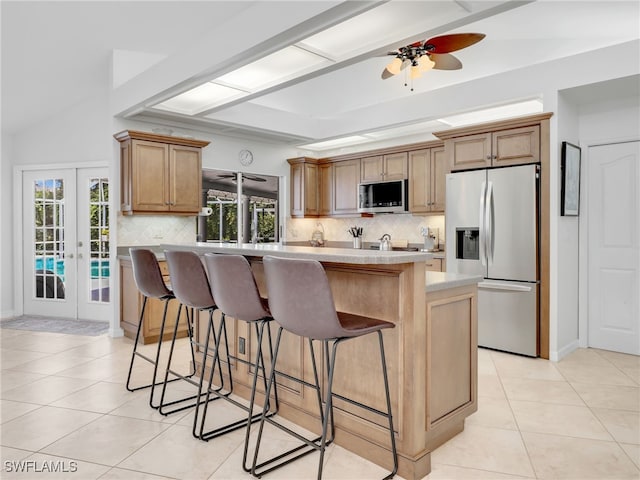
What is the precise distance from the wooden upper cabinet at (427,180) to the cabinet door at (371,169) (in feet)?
1.62

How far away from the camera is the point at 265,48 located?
3174mm

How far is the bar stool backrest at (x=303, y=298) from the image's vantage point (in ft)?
6.21

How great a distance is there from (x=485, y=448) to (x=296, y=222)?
501 centimetres

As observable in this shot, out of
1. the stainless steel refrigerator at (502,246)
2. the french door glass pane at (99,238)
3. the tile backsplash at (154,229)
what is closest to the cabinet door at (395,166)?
the stainless steel refrigerator at (502,246)

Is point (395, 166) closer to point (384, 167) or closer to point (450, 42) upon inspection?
point (384, 167)

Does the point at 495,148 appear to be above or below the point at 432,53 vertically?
below

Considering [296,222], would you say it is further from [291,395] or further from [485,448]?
[485,448]

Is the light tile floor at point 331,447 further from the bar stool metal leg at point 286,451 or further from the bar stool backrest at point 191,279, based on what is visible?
the bar stool backrest at point 191,279

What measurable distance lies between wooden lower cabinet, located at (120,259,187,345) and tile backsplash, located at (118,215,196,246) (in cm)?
36

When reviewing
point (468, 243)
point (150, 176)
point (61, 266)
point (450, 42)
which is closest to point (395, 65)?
point (450, 42)

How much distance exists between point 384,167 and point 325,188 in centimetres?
116

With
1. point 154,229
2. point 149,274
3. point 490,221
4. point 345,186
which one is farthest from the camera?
point 345,186

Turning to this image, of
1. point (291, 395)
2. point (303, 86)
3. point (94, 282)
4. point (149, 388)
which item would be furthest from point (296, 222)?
point (291, 395)

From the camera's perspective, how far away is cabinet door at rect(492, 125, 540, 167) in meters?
4.10
